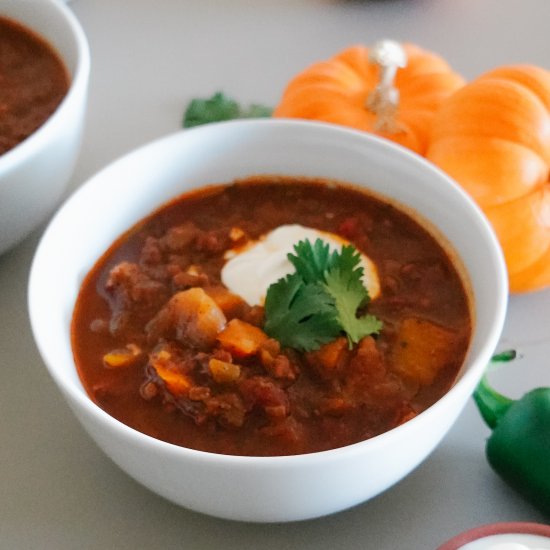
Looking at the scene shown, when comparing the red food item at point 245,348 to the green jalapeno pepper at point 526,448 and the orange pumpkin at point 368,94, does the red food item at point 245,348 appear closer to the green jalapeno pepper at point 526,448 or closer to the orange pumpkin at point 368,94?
the green jalapeno pepper at point 526,448

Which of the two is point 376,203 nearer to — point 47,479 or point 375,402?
point 375,402

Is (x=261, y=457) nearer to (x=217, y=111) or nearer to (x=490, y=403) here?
(x=490, y=403)

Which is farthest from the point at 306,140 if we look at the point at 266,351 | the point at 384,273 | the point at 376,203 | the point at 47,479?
the point at 47,479

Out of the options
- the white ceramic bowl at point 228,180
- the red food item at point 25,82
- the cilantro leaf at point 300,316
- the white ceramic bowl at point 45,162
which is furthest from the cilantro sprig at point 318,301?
the red food item at point 25,82

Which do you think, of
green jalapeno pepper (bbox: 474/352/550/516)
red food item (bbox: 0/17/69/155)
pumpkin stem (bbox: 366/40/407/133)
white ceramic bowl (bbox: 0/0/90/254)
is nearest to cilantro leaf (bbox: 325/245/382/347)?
green jalapeno pepper (bbox: 474/352/550/516)

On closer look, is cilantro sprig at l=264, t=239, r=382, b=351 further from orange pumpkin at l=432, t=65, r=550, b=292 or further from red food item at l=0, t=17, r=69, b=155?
red food item at l=0, t=17, r=69, b=155

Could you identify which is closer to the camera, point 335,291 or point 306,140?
point 335,291

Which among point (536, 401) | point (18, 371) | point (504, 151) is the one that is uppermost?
point (504, 151)
